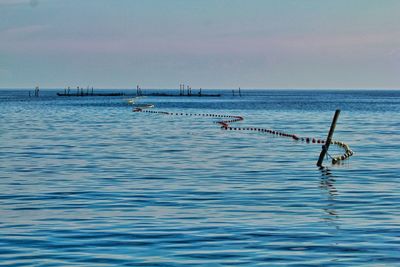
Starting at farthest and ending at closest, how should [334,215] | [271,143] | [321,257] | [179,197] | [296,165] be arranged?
1. [271,143]
2. [296,165]
3. [179,197]
4. [334,215]
5. [321,257]

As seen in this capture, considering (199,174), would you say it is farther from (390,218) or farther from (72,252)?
(72,252)

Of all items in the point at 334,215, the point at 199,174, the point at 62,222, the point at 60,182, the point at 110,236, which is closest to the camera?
the point at 110,236

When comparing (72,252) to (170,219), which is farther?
(170,219)

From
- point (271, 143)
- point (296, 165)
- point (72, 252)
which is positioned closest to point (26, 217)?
point (72, 252)

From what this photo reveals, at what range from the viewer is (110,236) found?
21594 mm

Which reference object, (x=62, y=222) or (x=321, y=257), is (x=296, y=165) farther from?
(x=321, y=257)

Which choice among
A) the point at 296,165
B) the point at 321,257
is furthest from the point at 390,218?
the point at 296,165

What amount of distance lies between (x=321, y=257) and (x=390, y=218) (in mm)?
6282

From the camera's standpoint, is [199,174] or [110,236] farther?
[199,174]

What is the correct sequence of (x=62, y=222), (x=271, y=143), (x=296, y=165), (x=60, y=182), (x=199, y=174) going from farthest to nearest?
1. (x=271, y=143)
2. (x=296, y=165)
3. (x=199, y=174)
4. (x=60, y=182)
5. (x=62, y=222)

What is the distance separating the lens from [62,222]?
23984 mm

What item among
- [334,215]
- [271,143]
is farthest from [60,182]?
[271,143]

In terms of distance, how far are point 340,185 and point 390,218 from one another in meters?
10.4

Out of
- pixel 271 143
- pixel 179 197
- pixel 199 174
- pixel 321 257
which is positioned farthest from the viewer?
→ pixel 271 143
